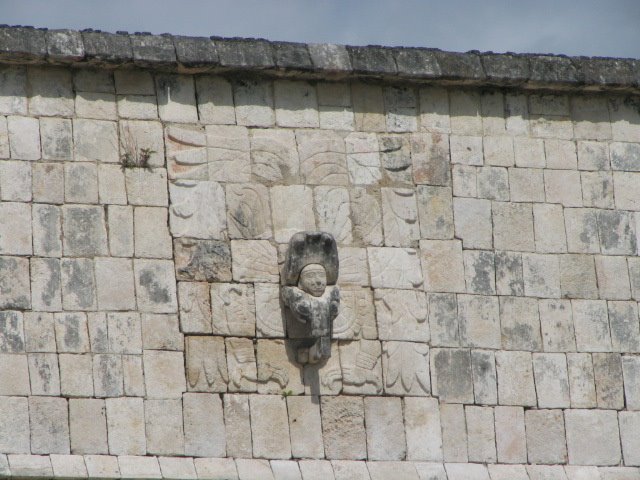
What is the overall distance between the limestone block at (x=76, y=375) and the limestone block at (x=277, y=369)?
1446 mm

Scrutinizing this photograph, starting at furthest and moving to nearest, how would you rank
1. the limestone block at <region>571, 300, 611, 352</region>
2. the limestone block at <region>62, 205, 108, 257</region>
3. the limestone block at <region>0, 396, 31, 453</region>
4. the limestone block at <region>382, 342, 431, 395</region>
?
1. the limestone block at <region>571, 300, 611, 352</region>
2. the limestone block at <region>382, 342, 431, 395</region>
3. the limestone block at <region>62, 205, 108, 257</region>
4. the limestone block at <region>0, 396, 31, 453</region>

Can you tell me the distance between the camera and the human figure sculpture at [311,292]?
19438 millimetres

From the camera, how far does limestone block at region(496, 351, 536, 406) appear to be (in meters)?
20.3

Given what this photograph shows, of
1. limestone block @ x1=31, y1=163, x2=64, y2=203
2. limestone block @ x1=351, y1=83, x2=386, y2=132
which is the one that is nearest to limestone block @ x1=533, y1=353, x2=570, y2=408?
limestone block @ x1=351, y1=83, x2=386, y2=132

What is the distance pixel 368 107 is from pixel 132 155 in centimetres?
235

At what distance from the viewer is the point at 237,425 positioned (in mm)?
19312

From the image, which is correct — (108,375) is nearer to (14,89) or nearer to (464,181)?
(14,89)

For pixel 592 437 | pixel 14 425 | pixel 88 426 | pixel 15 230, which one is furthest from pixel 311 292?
pixel 592 437

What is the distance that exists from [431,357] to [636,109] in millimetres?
3378

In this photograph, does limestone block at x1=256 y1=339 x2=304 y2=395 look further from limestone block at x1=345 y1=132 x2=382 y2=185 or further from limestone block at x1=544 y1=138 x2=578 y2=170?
limestone block at x1=544 y1=138 x2=578 y2=170

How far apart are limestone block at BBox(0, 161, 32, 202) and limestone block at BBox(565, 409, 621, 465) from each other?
5.28 meters

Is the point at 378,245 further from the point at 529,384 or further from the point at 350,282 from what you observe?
the point at 529,384

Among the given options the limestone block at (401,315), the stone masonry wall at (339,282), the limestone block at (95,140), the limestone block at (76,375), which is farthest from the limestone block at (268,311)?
the limestone block at (95,140)

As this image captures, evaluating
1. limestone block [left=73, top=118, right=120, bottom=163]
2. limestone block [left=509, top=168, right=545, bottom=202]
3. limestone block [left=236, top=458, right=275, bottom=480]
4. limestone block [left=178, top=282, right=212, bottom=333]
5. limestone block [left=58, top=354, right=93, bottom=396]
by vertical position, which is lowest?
limestone block [left=236, top=458, right=275, bottom=480]
